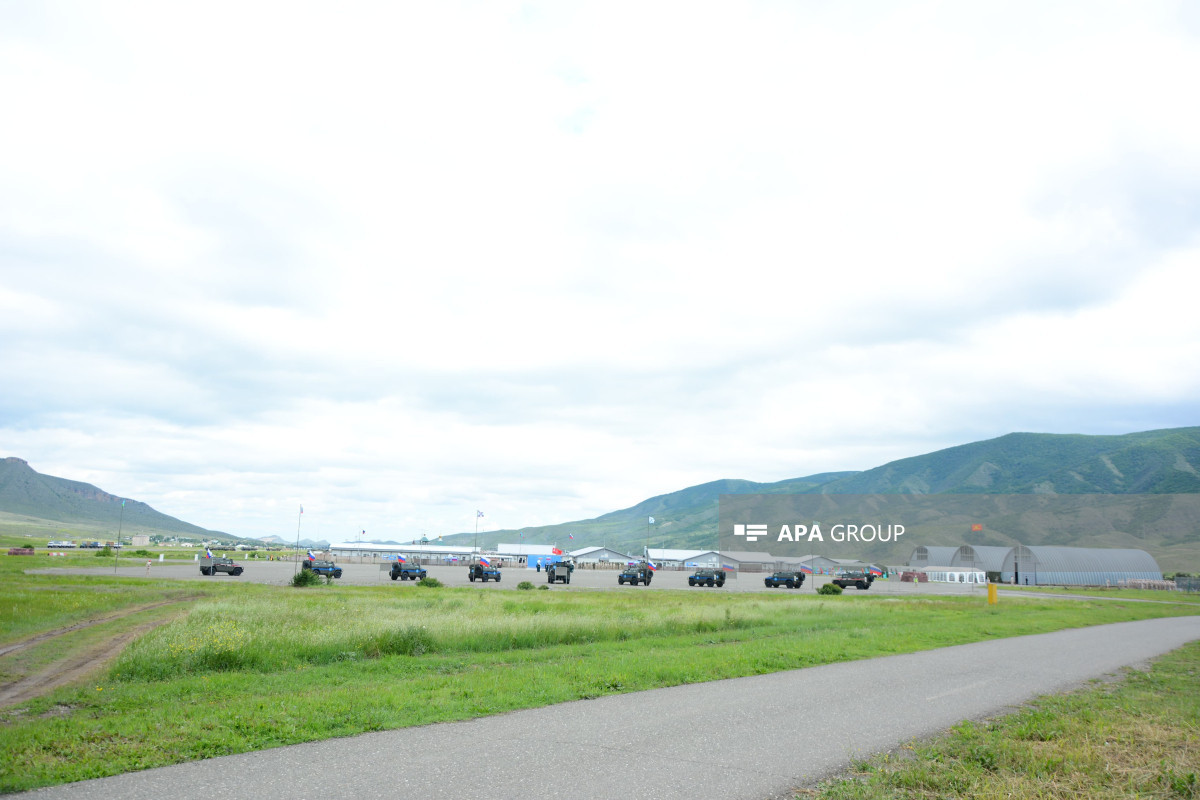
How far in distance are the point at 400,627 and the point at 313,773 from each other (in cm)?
1182

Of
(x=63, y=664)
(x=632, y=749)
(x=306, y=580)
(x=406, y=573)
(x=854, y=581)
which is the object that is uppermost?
(x=632, y=749)

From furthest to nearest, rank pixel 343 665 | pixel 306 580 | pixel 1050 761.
→ 1. pixel 306 580
2. pixel 343 665
3. pixel 1050 761

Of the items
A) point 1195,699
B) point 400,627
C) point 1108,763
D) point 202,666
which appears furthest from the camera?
point 400,627

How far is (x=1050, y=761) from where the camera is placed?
8539mm

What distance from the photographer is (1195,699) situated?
13.9 meters

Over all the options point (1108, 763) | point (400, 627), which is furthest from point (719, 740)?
point (400, 627)

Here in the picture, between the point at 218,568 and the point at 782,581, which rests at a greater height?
the point at 782,581

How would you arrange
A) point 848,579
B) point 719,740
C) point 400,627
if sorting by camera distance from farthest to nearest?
point 848,579 → point 400,627 → point 719,740

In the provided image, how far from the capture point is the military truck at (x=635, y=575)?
68500 mm

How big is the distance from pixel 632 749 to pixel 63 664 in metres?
14.2

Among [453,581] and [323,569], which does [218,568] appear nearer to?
[323,569]

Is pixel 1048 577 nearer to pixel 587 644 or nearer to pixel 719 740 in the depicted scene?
pixel 587 644

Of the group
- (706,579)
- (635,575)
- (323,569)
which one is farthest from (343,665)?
(706,579)

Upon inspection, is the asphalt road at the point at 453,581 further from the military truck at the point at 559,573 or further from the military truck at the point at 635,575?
the military truck at the point at 635,575
